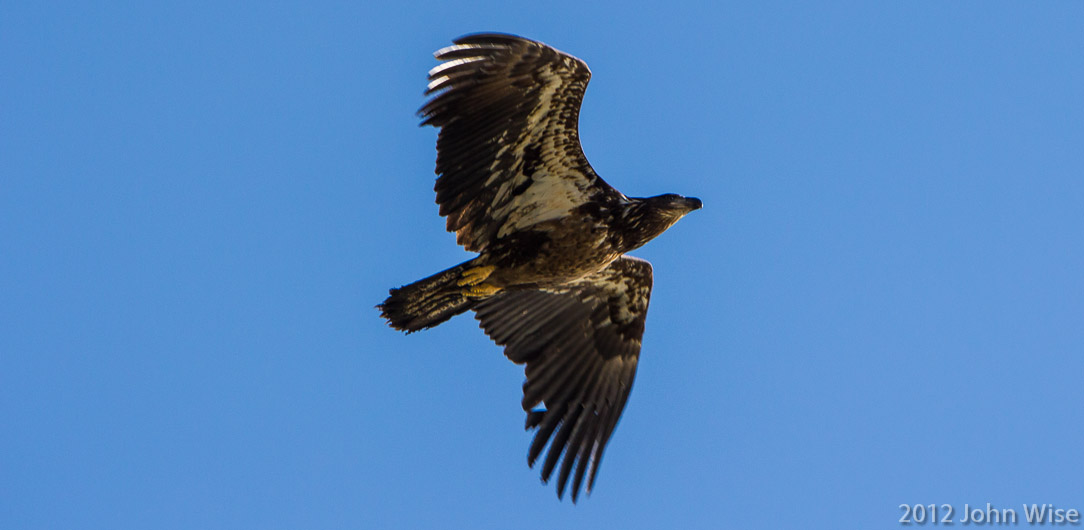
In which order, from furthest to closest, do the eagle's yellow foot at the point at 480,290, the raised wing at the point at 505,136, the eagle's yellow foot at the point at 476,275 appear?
the eagle's yellow foot at the point at 480,290 → the eagle's yellow foot at the point at 476,275 → the raised wing at the point at 505,136

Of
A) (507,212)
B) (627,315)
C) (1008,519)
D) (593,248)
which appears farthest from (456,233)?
(1008,519)

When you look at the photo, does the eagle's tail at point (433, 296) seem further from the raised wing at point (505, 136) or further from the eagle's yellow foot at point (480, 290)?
the raised wing at point (505, 136)

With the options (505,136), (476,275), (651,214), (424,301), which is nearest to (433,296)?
(424,301)

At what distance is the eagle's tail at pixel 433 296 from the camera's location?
1106 centimetres

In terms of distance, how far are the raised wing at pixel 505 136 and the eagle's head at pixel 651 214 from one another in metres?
0.36

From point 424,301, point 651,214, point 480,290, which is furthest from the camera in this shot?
point 480,290

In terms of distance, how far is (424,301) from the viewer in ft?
36.7

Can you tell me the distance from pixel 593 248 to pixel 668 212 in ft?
2.47

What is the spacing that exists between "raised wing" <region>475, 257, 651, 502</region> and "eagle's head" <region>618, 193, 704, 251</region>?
139 cm

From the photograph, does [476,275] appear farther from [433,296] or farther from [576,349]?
[576,349]

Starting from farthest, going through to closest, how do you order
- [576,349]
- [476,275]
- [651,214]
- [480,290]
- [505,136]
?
[576,349] → [480,290] → [476,275] → [651,214] → [505,136]

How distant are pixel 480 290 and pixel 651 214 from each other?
1.75 m

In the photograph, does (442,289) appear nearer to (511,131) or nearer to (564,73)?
(511,131)

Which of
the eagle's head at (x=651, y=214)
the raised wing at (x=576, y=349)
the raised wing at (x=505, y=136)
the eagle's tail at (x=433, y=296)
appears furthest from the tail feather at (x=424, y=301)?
the eagle's head at (x=651, y=214)
